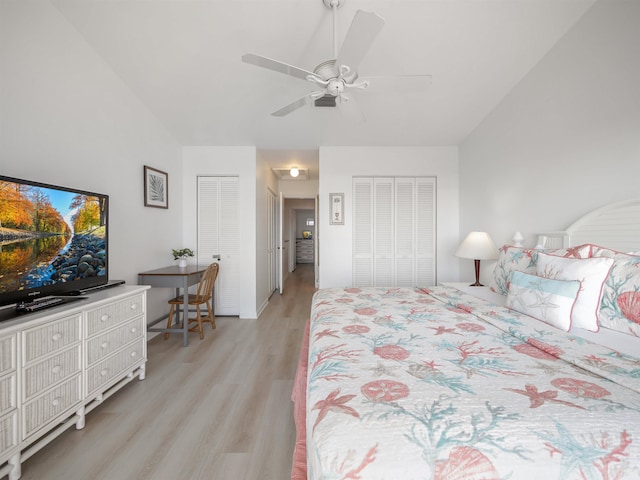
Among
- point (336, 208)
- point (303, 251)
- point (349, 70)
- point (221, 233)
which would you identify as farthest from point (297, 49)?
point (303, 251)

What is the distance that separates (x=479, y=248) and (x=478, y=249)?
15mm

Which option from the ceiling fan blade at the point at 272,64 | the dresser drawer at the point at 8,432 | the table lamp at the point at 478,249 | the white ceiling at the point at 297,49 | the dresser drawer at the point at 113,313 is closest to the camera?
the dresser drawer at the point at 8,432

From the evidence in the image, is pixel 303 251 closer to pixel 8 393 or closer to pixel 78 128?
pixel 78 128

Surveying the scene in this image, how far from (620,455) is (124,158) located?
3.60 m

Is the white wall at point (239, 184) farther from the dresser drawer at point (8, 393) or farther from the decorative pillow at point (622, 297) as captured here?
the decorative pillow at point (622, 297)

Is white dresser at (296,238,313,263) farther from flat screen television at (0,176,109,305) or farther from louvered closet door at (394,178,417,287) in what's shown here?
flat screen television at (0,176,109,305)

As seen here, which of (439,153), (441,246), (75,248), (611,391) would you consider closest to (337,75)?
(611,391)

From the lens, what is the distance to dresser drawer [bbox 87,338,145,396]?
1759 mm

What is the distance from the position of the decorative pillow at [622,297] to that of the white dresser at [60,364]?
9.44 ft

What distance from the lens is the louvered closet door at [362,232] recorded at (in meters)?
3.97

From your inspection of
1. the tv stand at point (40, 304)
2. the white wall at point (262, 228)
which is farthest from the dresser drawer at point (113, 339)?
the white wall at point (262, 228)

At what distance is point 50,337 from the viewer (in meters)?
1.48

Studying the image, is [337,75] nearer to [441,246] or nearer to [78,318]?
[78,318]

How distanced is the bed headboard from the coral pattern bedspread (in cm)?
103
